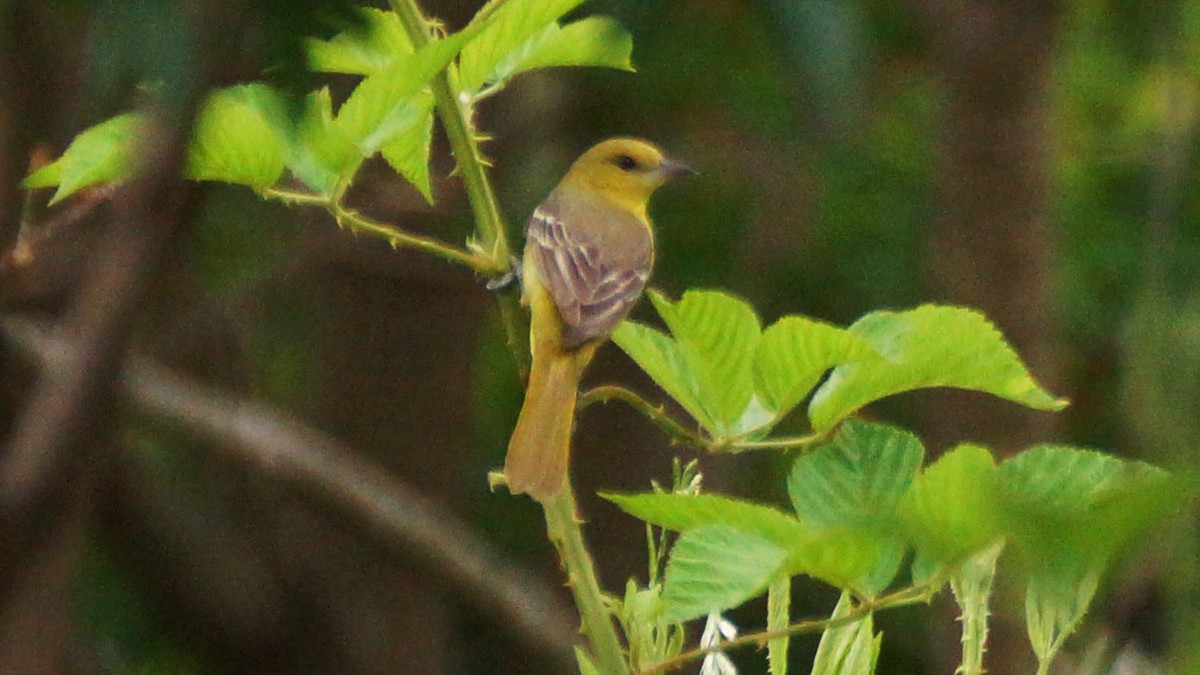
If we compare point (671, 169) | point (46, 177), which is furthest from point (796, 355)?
point (671, 169)

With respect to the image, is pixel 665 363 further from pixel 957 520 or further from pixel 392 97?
pixel 957 520

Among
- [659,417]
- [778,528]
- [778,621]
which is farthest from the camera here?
[659,417]

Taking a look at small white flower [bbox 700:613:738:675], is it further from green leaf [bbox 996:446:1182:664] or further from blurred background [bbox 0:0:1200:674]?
blurred background [bbox 0:0:1200:674]

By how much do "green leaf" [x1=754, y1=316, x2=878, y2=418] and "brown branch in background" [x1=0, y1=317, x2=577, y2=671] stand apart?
3.97 meters

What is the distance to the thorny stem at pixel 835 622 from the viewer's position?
1268mm

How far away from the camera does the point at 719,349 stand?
1.53 metres

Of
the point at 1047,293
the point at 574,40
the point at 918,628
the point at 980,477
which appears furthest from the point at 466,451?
the point at 980,477

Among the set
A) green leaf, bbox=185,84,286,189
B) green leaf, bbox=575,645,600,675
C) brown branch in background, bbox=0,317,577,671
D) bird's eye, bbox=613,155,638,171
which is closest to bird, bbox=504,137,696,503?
bird's eye, bbox=613,155,638,171

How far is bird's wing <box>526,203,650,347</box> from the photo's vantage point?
274 centimetres

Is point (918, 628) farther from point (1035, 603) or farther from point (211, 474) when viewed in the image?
point (1035, 603)

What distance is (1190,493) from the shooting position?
0.68 meters

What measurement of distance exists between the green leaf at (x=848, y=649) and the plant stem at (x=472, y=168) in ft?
1.13

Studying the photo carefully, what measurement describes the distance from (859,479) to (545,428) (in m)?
0.72

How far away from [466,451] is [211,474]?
1023 mm
